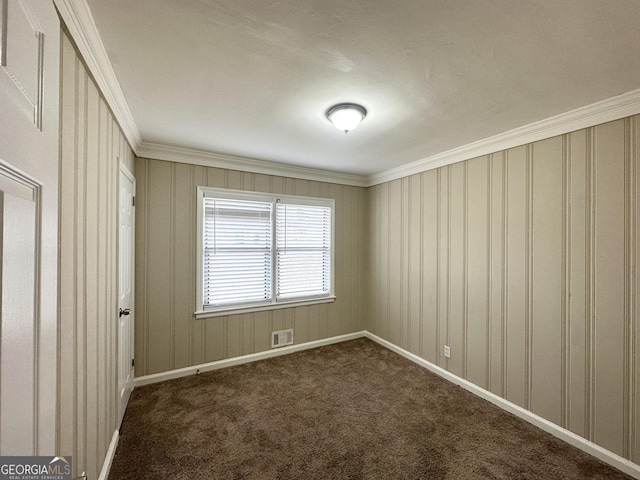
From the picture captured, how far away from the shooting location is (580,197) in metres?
2.10

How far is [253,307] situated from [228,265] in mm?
613

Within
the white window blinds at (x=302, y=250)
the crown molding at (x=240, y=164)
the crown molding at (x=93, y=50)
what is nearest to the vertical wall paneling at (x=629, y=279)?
the crown molding at (x=240, y=164)

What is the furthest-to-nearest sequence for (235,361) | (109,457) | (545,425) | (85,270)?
(235,361) < (545,425) < (109,457) < (85,270)

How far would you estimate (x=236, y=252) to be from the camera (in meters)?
3.39

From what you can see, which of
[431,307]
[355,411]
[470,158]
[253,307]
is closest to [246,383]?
[253,307]

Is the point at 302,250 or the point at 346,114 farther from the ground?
the point at 346,114

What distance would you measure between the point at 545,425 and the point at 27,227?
3.31 m

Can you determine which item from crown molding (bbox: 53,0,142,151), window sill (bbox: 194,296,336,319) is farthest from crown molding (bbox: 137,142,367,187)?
window sill (bbox: 194,296,336,319)

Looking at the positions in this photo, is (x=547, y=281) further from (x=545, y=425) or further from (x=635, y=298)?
(x=545, y=425)

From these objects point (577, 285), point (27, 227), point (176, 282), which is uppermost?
point (27, 227)

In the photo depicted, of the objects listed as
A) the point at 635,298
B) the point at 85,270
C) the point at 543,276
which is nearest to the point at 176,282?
the point at 85,270

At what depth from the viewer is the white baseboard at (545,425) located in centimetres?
185

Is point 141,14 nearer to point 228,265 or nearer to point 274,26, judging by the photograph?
point 274,26

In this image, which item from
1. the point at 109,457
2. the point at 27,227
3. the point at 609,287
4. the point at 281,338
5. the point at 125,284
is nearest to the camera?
the point at 27,227
